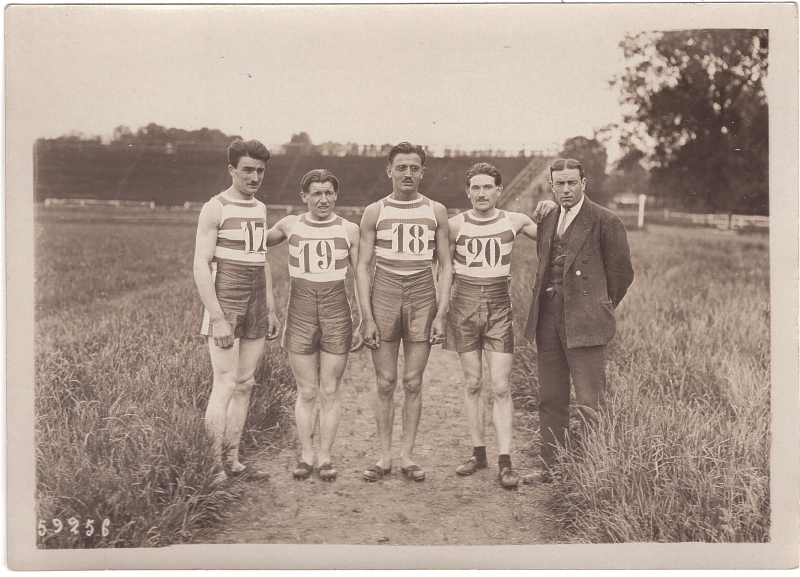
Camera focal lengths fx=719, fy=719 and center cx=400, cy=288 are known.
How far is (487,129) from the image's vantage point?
436 centimetres

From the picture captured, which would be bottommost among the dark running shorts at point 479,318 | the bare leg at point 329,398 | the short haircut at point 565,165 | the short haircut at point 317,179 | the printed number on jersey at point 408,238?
the bare leg at point 329,398

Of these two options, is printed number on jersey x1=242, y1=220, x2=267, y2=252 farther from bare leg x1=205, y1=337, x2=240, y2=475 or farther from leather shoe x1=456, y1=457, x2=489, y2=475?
leather shoe x1=456, y1=457, x2=489, y2=475

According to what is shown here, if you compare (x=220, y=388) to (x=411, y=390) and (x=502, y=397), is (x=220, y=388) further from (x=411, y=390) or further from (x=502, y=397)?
(x=502, y=397)

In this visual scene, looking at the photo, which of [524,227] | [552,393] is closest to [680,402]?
[552,393]

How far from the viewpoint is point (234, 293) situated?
410 centimetres

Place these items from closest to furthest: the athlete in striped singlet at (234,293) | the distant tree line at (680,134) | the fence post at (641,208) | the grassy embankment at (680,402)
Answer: the grassy embankment at (680,402) → the athlete in striped singlet at (234,293) → the distant tree line at (680,134) → the fence post at (641,208)

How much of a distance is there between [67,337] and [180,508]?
4.41 ft

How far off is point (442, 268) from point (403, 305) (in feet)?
1.03

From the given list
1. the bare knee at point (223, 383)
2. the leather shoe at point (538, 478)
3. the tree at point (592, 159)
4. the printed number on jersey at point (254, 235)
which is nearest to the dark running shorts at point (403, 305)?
the printed number on jersey at point (254, 235)

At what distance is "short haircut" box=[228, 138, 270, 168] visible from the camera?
4234mm

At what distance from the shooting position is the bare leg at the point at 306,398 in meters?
4.17

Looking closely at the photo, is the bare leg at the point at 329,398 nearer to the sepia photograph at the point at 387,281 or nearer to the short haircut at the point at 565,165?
the sepia photograph at the point at 387,281

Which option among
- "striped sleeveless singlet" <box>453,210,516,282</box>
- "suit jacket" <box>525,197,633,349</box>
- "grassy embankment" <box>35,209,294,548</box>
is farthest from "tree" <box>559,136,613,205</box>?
"grassy embankment" <box>35,209,294,548</box>

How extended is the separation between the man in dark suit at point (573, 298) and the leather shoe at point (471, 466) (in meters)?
0.27
